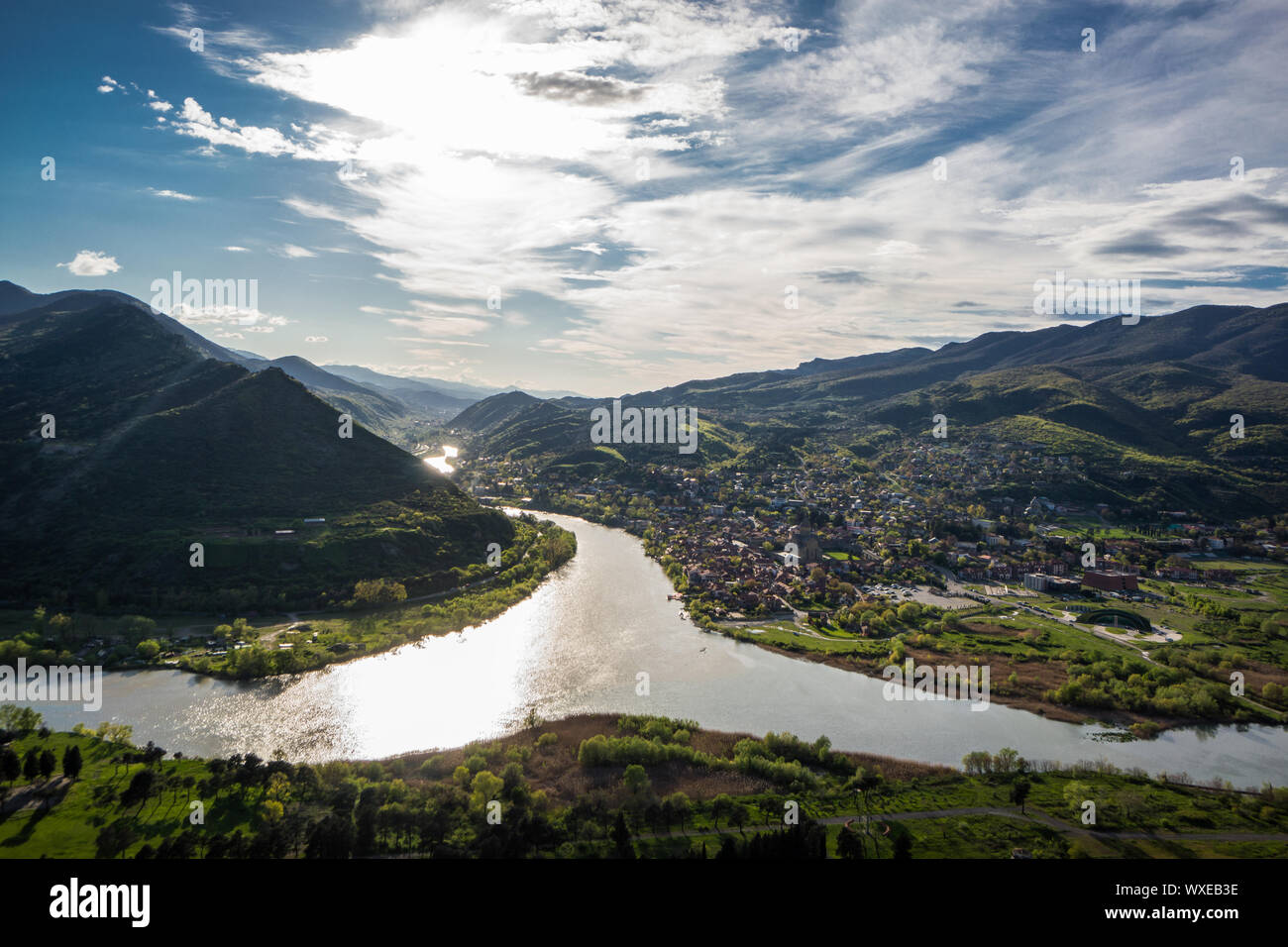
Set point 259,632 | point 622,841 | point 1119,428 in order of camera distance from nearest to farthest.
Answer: point 622,841
point 259,632
point 1119,428

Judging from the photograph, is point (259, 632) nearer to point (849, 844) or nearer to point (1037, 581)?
point (849, 844)

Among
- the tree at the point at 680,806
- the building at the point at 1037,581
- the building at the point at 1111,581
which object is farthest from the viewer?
the building at the point at 1037,581

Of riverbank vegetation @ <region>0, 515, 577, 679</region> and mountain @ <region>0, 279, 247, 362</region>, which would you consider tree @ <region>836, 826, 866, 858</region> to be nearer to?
riverbank vegetation @ <region>0, 515, 577, 679</region>

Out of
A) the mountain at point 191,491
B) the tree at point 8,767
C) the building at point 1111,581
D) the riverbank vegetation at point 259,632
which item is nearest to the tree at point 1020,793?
the riverbank vegetation at point 259,632

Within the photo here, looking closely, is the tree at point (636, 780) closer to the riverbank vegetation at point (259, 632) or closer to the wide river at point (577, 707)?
the wide river at point (577, 707)

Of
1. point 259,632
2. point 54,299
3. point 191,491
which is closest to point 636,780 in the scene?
point 259,632

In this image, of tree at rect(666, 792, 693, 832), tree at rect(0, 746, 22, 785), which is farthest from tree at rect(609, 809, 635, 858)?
tree at rect(0, 746, 22, 785)

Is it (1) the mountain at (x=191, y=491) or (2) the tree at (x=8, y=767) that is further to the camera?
(1) the mountain at (x=191, y=491)
